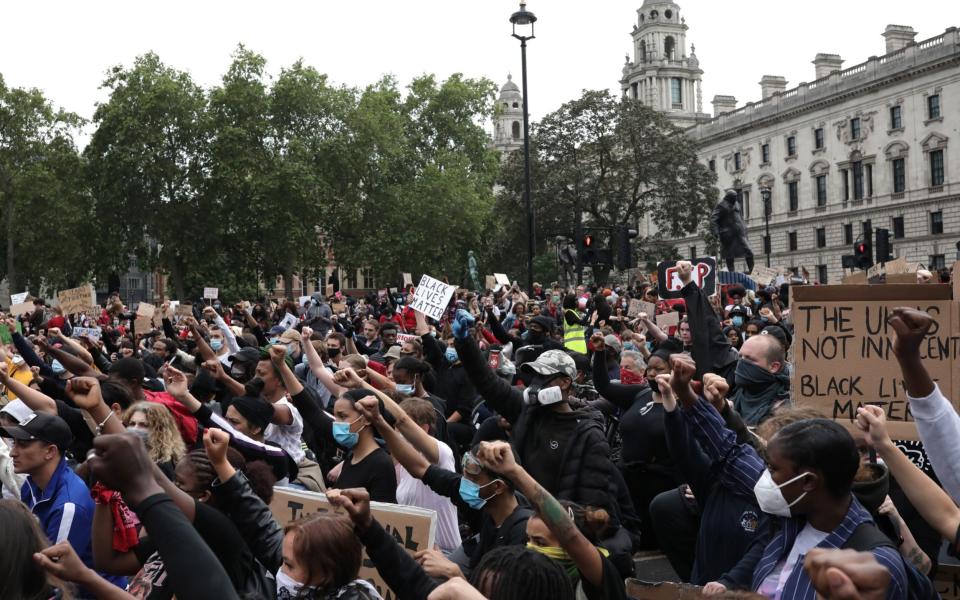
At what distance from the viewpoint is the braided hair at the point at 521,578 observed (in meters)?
2.83

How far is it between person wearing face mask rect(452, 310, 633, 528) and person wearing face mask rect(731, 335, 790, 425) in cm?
88

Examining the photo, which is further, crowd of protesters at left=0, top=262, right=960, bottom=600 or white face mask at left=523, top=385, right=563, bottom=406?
white face mask at left=523, top=385, right=563, bottom=406

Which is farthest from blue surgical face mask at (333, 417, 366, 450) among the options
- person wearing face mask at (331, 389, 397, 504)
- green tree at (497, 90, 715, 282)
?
green tree at (497, 90, 715, 282)

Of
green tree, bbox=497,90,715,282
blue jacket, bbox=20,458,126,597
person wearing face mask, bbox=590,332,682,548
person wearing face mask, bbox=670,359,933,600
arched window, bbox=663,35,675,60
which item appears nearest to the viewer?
person wearing face mask, bbox=670,359,933,600

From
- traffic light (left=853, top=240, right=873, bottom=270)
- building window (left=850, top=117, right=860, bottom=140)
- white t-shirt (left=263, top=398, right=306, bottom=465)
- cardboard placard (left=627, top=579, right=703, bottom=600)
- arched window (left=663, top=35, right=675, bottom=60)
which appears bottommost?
cardboard placard (left=627, top=579, right=703, bottom=600)

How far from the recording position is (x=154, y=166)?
44.7 m

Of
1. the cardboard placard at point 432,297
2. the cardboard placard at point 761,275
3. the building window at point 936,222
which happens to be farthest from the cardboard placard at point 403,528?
the building window at point 936,222

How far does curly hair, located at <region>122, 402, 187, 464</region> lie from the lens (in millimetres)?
4785

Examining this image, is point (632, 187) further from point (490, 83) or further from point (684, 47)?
point (684, 47)

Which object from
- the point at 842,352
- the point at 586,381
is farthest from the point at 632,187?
the point at 842,352

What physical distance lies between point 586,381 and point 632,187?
149 ft

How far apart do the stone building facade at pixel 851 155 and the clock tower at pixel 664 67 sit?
22568 millimetres

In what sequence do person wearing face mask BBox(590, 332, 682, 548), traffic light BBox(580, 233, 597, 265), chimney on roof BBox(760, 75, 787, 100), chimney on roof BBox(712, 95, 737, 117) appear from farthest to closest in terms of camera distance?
chimney on roof BBox(712, 95, 737, 117), chimney on roof BBox(760, 75, 787, 100), traffic light BBox(580, 233, 597, 265), person wearing face mask BBox(590, 332, 682, 548)

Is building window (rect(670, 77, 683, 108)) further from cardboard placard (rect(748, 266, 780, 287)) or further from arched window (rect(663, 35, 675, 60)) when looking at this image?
cardboard placard (rect(748, 266, 780, 287))
